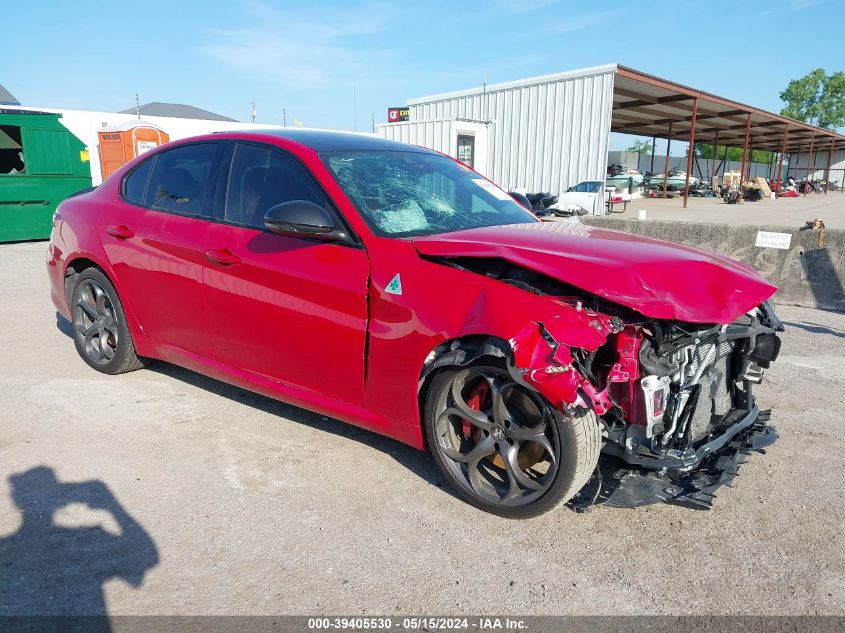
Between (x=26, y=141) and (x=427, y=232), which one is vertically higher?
(x=26, y=141)

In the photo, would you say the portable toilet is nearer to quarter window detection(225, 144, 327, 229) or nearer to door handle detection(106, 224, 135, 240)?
door handle detection(106, 224, 135, 240)

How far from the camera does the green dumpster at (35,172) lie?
38.2 feet

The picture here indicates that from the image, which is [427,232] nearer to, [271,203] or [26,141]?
[271,203]

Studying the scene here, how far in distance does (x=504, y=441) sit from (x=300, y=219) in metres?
1.37

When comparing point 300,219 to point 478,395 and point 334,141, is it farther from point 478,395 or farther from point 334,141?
point 478,395

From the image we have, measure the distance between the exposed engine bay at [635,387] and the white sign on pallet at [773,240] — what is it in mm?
5216

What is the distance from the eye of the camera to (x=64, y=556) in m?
2.51

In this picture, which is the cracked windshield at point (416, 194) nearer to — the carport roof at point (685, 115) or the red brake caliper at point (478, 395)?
the red brake caliper at point (478, 395)

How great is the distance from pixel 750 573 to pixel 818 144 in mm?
64731

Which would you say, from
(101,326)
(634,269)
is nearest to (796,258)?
(634,269)

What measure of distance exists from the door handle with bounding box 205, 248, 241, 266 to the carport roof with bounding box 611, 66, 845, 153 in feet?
60.1

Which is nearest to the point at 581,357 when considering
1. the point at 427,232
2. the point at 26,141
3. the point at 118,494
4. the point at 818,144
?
the point at 427,232

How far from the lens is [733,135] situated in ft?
149

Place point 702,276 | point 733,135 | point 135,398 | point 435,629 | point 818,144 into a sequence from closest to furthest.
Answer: point 435,629 → point 702,276 → point 135,398 → point 733,135 → point 818,144
